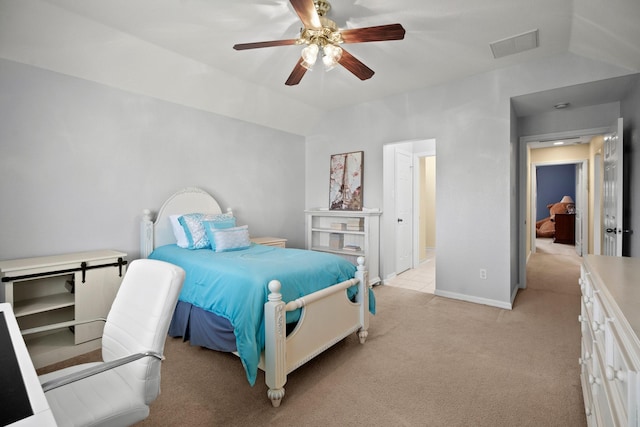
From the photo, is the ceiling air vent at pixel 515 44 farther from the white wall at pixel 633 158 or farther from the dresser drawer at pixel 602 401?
the dresser drawer at pixel 602 401

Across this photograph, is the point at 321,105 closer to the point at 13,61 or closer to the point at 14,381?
the point at 13,61

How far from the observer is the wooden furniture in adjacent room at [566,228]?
27.1 feet

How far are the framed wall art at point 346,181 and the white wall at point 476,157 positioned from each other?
59cm

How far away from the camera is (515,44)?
2830 millimetres

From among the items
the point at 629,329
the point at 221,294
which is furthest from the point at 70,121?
the point at 629,329

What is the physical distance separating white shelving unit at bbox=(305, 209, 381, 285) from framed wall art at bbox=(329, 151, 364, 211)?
9.1 inches

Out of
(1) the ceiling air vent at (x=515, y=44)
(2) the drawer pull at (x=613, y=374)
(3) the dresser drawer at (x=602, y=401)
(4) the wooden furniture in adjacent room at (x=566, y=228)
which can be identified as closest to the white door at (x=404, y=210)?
(1) the ceiling air vent at (x=515, y=44)

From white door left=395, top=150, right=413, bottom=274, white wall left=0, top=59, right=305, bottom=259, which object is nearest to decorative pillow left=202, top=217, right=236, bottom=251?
white wall left=0, top=59, right=305, bottom=259

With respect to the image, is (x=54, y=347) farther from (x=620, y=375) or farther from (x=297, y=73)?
(x=620, y=375)

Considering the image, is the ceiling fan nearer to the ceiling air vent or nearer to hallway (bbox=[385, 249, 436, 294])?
the ceiling air vent

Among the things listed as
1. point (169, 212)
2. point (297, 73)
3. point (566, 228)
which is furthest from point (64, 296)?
point (566, 228)

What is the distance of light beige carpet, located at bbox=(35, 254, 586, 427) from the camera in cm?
175

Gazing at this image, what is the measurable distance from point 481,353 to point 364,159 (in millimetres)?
2906

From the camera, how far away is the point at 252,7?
7.50 ft
